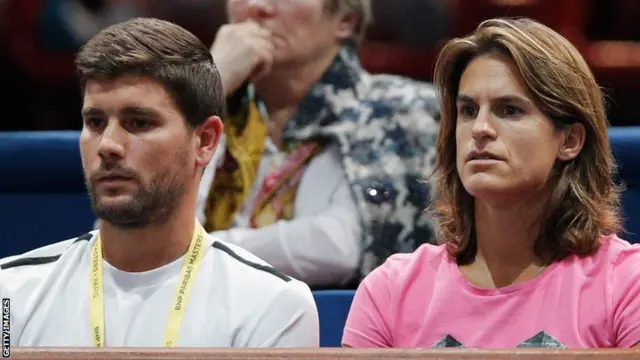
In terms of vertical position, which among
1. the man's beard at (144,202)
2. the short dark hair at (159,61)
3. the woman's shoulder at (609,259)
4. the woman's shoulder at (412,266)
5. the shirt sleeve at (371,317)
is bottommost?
the shirt sleeve at (371,317)

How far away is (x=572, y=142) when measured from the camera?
5.25ft

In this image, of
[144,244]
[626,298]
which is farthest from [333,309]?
[626,298]

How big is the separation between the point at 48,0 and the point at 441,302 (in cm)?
151

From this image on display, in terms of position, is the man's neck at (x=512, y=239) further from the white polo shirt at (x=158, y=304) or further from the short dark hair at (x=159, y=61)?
the short dark hair at (x=159, y=61)

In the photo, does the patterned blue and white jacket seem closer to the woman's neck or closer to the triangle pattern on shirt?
the woman's neck

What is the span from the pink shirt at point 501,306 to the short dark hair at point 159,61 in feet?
1.03

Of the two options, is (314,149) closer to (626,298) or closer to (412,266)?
(412,266)

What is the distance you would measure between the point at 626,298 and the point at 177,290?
20.8 inches

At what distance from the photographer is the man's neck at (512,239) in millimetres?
1588

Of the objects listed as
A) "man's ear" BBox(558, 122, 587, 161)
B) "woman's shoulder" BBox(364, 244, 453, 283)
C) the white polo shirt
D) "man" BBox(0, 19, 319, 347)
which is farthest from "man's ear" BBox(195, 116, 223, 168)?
"man's ear" BBox(558, 122, 587, 161)

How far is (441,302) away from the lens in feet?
5.17

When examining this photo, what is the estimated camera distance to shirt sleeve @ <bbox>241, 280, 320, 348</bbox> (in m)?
1.53

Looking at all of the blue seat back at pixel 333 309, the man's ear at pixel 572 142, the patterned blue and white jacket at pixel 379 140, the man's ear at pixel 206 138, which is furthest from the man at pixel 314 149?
the man's ear at pixel 572 142

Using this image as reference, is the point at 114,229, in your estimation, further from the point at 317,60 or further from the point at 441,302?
the point at 317,60
